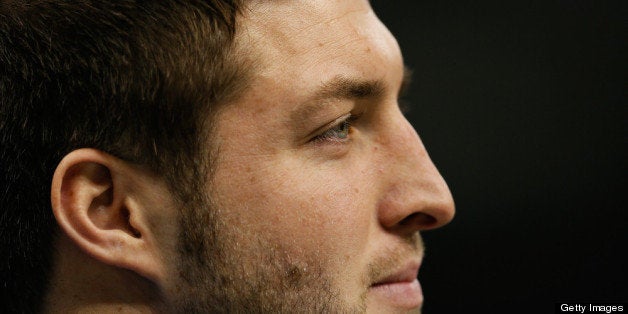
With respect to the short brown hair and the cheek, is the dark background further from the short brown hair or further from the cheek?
the short brown hair

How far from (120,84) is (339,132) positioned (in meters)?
0.39

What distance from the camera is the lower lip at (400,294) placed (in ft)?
4.36

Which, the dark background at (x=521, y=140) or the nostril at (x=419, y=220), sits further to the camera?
the dark background at (x=521, y=140)

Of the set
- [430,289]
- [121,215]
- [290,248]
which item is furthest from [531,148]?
[121,215]

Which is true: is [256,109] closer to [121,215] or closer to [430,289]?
[121,215]

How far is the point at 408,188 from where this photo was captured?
1.34 m

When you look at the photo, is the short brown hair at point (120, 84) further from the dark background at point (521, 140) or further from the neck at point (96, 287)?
the dark background at point (521, 140)

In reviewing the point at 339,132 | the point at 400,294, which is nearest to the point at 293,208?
the point at 339,132

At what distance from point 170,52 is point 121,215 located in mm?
293

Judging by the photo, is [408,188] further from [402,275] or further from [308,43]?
[308,43]

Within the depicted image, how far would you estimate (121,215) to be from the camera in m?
1.27

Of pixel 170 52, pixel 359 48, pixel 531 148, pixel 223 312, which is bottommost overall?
pixel 223 312

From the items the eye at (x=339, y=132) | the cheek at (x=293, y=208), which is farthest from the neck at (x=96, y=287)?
the eye at (x=339, y=132)

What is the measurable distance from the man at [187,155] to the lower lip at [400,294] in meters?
0.04
